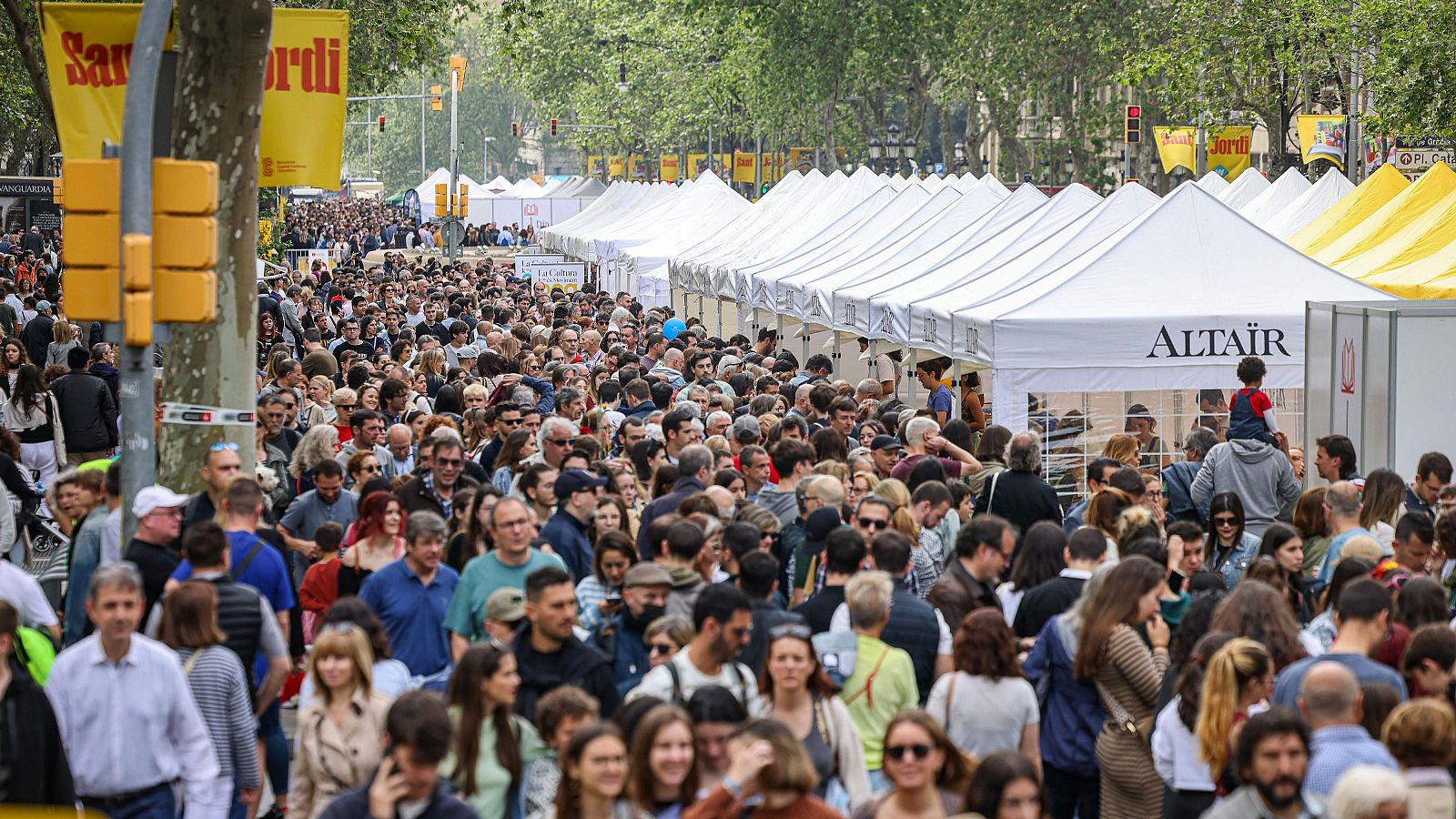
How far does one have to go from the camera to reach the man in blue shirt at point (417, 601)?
8188 millimetres

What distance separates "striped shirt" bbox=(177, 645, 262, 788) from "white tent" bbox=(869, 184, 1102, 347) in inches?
410

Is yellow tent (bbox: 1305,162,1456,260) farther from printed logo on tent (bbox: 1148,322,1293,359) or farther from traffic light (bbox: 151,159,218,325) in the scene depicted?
traffic light (bbox: 151,159,218,325)

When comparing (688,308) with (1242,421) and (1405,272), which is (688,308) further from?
(1242,421)

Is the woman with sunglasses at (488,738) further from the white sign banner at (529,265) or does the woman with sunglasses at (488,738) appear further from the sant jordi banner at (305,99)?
the white sign banner at (529,265)

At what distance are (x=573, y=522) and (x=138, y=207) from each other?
2532mm

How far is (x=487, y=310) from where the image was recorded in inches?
1043

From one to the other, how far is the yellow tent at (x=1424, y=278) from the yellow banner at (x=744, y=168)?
168 feet

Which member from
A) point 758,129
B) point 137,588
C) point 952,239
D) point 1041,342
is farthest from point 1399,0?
point 758,129

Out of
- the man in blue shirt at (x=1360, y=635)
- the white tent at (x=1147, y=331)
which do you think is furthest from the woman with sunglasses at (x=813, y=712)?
the white tent at (x=1147, y=331)

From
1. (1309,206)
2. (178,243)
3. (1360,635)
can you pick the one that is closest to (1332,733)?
(1360,635)

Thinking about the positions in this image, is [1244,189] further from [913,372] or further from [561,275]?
[561,275]

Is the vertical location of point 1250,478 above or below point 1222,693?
above

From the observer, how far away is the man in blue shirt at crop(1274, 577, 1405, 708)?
6.62 m

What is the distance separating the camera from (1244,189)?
31.0m
